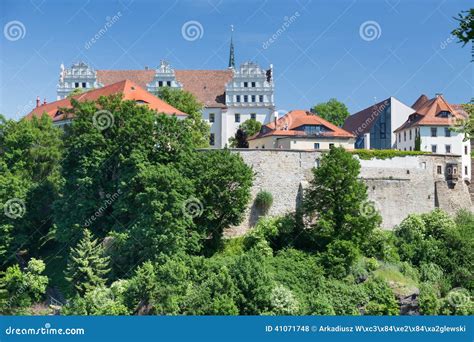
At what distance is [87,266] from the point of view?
31.8m

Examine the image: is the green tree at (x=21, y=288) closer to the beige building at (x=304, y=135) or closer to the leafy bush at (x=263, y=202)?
the leafy bush at (x=263, y=202)

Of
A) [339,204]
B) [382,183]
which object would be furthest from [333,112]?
[339,204]

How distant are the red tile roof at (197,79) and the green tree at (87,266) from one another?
25007 millimetres

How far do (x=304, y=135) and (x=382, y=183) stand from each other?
7813 mm

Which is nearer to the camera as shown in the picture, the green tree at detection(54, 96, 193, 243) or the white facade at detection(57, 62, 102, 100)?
the green tree at detection(54, 96, 193, 243)

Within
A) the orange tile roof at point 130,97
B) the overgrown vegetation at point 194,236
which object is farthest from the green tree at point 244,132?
the overgrown vegetation at point 194,236

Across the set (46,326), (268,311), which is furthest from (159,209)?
(46,326)

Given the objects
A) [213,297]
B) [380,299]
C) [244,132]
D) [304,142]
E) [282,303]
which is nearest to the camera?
[213,297]

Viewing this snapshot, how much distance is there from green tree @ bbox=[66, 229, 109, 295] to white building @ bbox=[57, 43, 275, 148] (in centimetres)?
2324

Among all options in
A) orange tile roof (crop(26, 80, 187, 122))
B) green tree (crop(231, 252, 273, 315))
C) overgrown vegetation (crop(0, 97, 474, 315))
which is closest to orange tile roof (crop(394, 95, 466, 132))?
overgrown vegetation (crop(0, 97, 474, 315))

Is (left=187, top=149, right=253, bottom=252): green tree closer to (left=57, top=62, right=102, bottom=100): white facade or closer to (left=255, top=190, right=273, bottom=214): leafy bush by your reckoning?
(left=255, top=190, right=273, bottom=214): leafy bush

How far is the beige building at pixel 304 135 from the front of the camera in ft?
144

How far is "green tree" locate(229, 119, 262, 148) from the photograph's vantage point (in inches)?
1965

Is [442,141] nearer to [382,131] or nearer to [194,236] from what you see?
[382,131]
